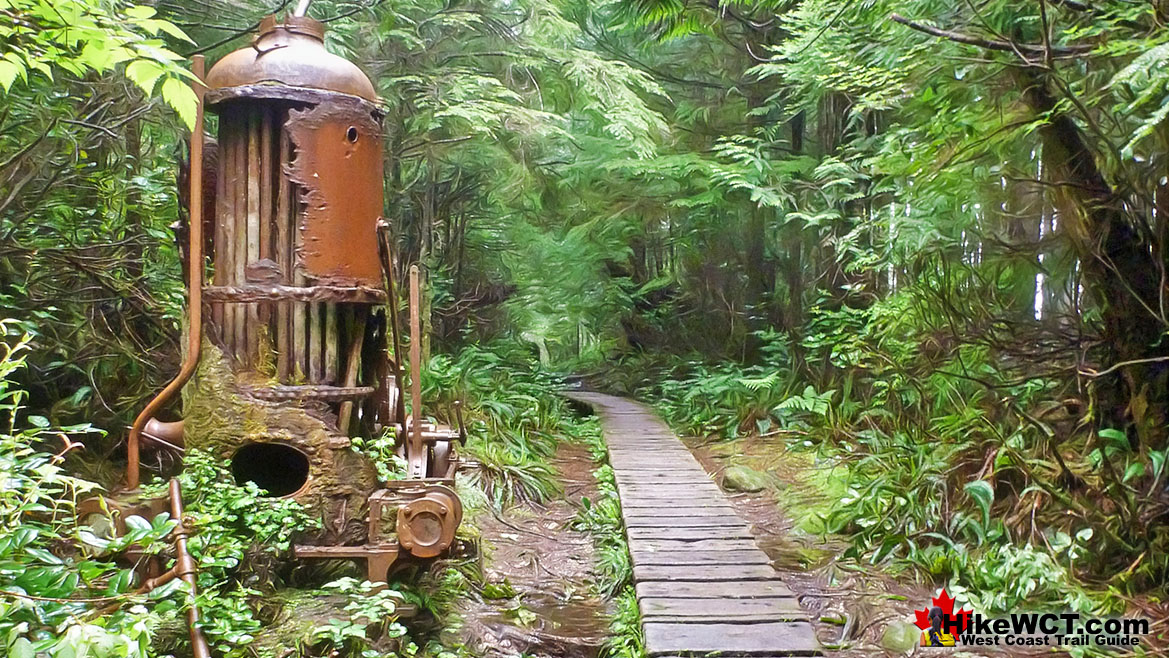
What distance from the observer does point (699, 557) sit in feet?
17.5

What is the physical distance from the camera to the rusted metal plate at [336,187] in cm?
408

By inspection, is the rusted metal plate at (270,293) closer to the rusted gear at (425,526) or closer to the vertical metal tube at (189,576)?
the vertical metal tube at (189,576)

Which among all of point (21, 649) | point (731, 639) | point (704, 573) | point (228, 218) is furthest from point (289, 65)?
point (704, 573)

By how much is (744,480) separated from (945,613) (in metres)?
3.89

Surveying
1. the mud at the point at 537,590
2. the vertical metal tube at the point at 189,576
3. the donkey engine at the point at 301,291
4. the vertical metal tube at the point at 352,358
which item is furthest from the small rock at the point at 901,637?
the vertical metal tube at the point at 189,576

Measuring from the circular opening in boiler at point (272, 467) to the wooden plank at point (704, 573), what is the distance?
2.30 metres

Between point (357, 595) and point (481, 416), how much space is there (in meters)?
5.77

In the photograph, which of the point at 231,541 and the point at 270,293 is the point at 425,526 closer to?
the point at 231,541

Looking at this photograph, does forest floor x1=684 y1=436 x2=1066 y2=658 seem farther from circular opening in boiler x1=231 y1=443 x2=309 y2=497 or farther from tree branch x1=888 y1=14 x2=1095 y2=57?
circular opening in boiler x1=231 y1=443 x2=309 y2=497

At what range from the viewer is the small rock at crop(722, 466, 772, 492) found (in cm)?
819

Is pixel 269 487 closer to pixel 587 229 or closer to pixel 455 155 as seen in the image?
pixel 455 155

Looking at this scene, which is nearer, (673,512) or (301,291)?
(301,291)

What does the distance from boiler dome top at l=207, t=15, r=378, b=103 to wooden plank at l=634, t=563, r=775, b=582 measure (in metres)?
3.50

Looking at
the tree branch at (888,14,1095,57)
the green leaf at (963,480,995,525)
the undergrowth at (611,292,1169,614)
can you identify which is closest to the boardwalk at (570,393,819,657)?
the undergrowth at (611,292,1169,614)
